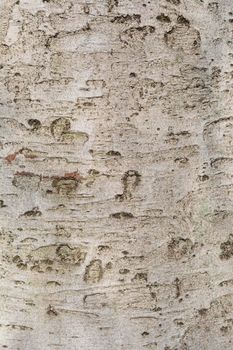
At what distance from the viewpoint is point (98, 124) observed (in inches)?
61.2

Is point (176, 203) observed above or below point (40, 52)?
below

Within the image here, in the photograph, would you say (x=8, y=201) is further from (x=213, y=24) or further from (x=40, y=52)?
(x=213, y=24)

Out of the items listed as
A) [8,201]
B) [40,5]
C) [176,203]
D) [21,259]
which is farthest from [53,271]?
[40,5]

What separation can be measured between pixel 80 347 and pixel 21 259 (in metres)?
0.25

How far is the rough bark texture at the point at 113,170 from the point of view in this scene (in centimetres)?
154

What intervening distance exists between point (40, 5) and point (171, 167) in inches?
18.6

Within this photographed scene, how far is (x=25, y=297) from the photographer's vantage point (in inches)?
64.1

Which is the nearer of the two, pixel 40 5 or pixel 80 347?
pixel 40 5

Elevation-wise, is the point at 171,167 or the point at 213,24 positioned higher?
the point at 213,24

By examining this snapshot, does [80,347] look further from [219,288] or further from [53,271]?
[219,288]

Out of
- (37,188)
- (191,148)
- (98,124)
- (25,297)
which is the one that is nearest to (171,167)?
(191,148)

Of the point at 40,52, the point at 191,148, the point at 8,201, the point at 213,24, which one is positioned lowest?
the point at 8,201

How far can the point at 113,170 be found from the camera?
157 centimetres

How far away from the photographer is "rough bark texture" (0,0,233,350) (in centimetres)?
154
